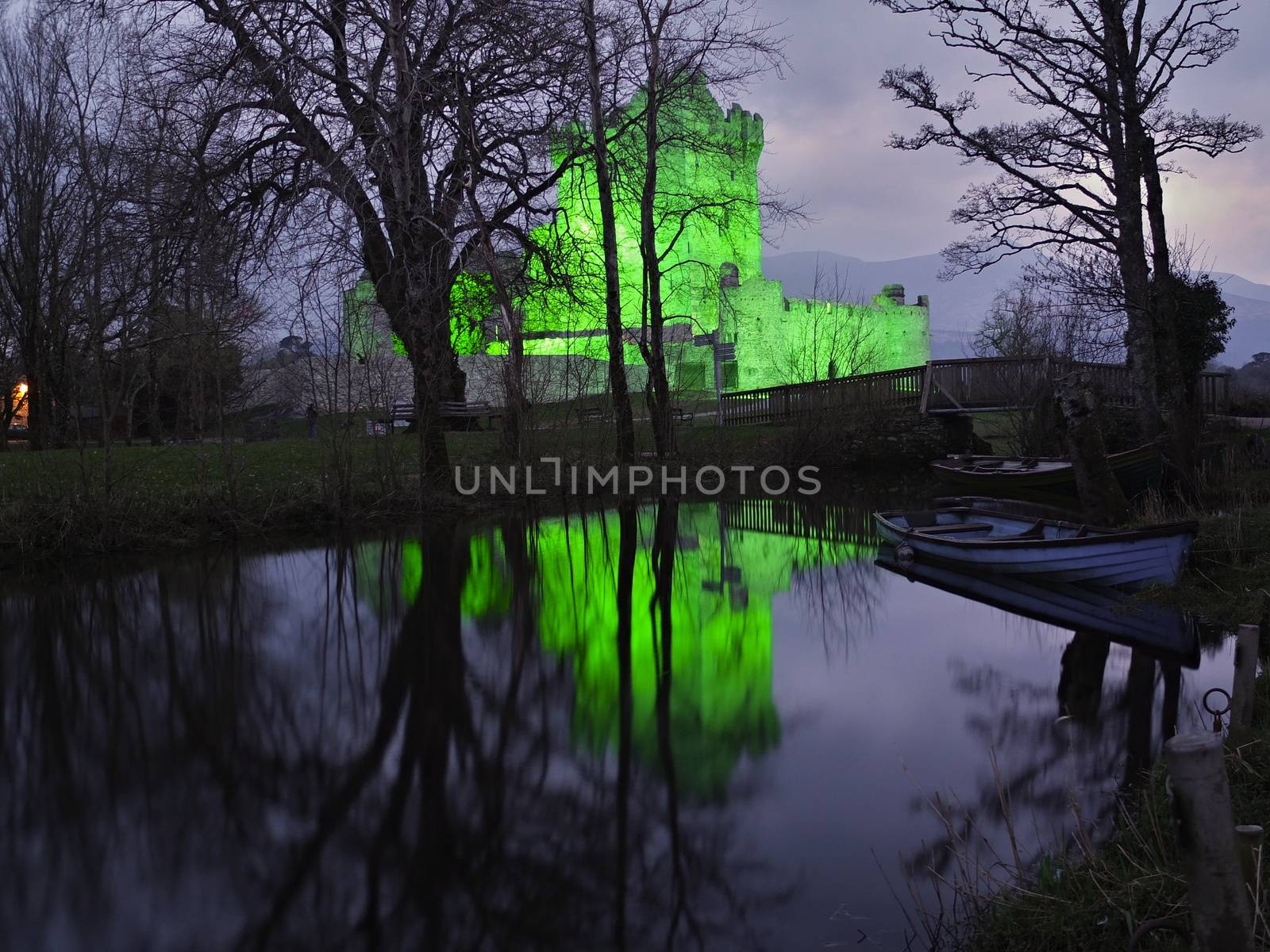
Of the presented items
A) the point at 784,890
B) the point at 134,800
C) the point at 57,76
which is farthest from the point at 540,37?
the point at 57,76

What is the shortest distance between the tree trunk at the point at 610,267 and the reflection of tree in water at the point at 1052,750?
11941 mm

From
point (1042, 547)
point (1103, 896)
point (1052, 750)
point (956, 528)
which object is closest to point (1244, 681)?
point (1052, 750)

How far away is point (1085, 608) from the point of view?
29.0 ft

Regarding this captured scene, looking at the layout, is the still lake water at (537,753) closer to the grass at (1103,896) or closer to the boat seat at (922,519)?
the grass at (1103,896)

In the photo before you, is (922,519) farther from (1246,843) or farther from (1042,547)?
(1246,843)

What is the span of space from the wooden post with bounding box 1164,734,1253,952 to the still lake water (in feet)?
4.79

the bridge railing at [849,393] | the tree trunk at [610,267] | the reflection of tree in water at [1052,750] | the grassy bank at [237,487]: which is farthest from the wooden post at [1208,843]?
the bridge railing at [849,393]

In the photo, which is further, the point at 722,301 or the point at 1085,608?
the point at 722,301

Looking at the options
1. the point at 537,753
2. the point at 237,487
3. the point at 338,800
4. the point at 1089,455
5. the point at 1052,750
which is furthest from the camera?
the point at 237,487

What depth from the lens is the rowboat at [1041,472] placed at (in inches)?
556

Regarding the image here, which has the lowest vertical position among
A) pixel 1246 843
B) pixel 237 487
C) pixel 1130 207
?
pixel 1246 843

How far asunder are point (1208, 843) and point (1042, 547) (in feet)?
25.3

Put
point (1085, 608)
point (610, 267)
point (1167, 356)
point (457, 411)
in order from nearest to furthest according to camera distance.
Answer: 1. point (1085, 608)
2. point (1167, 356)
3. point (610, 267)
4. point (457, 411)

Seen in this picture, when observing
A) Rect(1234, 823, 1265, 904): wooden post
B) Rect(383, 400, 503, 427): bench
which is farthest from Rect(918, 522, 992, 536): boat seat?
Rect(1234, 823, 1265, 904): wooden post
